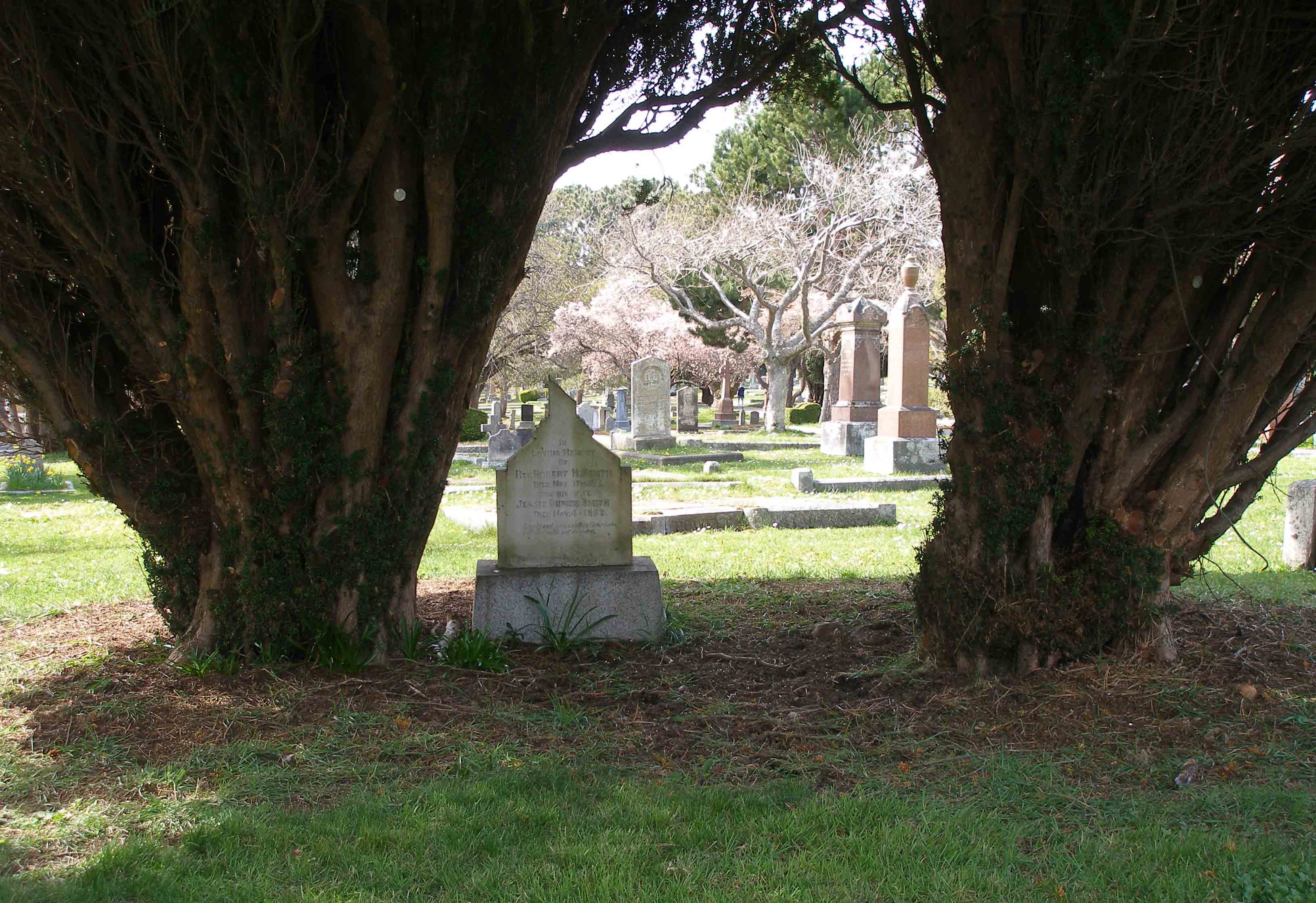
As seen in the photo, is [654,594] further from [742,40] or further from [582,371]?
[582,371]

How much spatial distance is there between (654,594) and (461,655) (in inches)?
55.1

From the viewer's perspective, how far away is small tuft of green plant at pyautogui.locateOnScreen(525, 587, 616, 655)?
6.23m

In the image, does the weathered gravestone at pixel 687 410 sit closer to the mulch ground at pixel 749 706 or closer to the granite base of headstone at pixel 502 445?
the granite base of headstone at pixel 502 445

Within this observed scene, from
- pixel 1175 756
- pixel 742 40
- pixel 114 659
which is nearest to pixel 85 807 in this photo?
pixel 114 659

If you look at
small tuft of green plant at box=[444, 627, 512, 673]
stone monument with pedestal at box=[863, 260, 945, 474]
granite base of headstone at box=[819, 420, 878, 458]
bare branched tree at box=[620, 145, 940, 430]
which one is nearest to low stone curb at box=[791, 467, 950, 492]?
stone monument with pedestal at box=[863, 260, 945, 474]

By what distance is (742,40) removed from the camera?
6711 mm

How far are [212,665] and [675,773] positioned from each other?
286 cm

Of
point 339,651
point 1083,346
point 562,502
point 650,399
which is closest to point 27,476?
point 650,399

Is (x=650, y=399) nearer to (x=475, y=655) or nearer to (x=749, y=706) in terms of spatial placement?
(x=475, y=655)

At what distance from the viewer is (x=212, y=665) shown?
5.33 m

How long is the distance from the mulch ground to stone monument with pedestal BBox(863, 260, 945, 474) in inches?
508

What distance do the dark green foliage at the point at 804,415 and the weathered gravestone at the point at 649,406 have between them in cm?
2196

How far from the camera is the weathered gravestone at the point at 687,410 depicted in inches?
1388

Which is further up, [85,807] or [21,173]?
[21,173]
